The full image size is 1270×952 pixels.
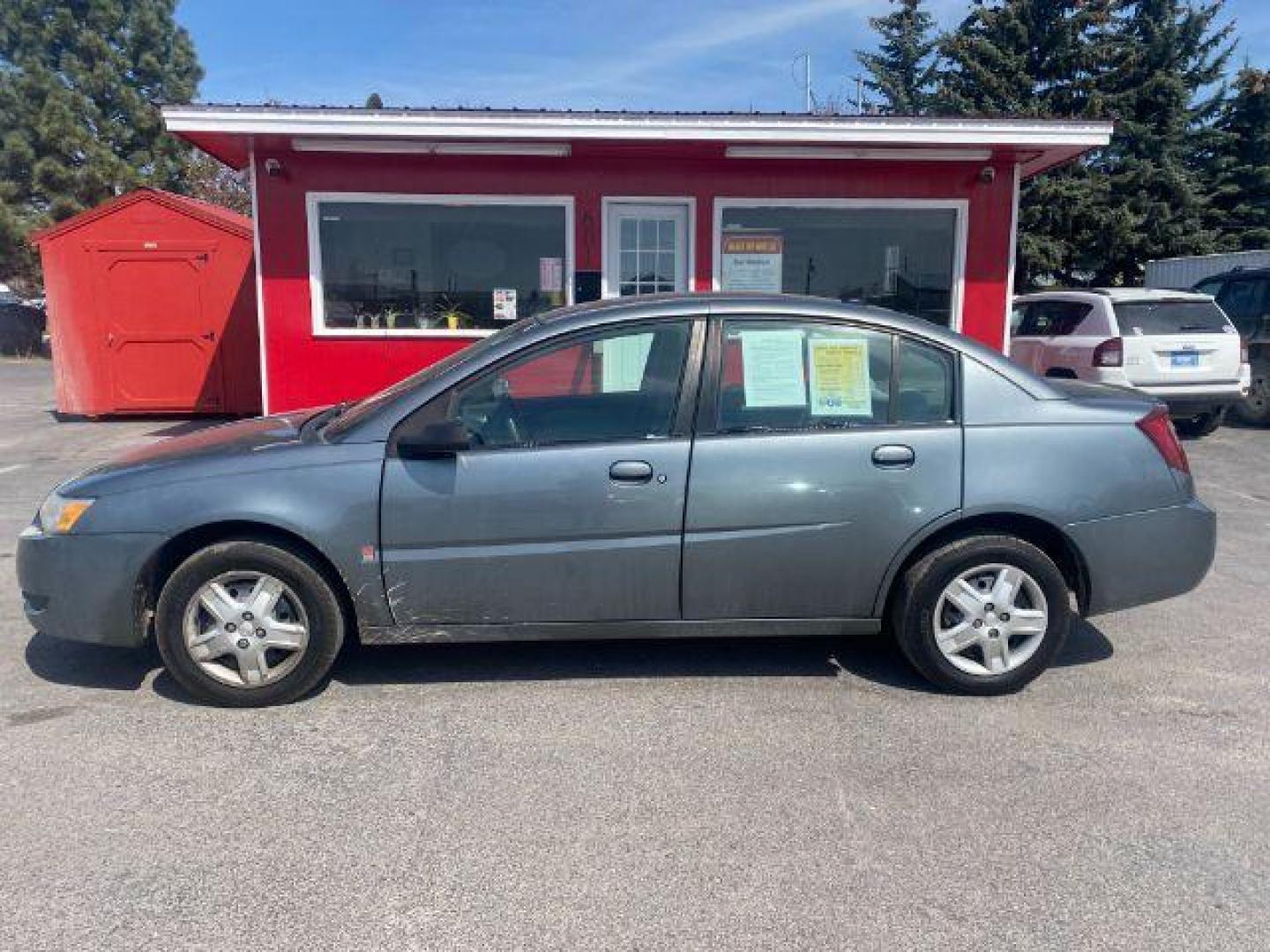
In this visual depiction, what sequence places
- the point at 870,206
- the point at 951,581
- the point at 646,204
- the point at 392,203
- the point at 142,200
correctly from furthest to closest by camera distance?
the point at 142,200, the point at 870,206, the point at 646,204, the point at 392,203, the point at 951,581

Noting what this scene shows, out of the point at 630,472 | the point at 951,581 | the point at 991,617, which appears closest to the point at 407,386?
the point at 630,472

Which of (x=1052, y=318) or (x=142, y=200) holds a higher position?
(x=142, y=200)

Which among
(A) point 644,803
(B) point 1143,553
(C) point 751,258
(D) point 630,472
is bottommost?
(A) point 644,803

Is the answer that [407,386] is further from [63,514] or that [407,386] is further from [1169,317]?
[1169,317]

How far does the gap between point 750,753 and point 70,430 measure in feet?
35.6

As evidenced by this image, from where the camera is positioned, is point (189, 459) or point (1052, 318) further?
point (1052, 318)

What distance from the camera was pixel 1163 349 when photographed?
401 inches

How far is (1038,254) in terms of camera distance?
80.7 feet

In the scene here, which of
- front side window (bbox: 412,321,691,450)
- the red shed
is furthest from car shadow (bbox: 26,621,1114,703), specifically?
the red shed

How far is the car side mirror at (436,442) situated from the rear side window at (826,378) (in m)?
1.04

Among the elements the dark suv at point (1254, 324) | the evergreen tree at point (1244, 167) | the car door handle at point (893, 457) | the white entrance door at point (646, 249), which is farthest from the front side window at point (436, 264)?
the evergreen tree at point (1244, 167)

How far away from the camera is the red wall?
31.0ft

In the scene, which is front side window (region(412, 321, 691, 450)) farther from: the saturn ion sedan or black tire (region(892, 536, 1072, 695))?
black tire (region(892, 536, 1072, 695))

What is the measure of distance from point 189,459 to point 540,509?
1.46 meters
